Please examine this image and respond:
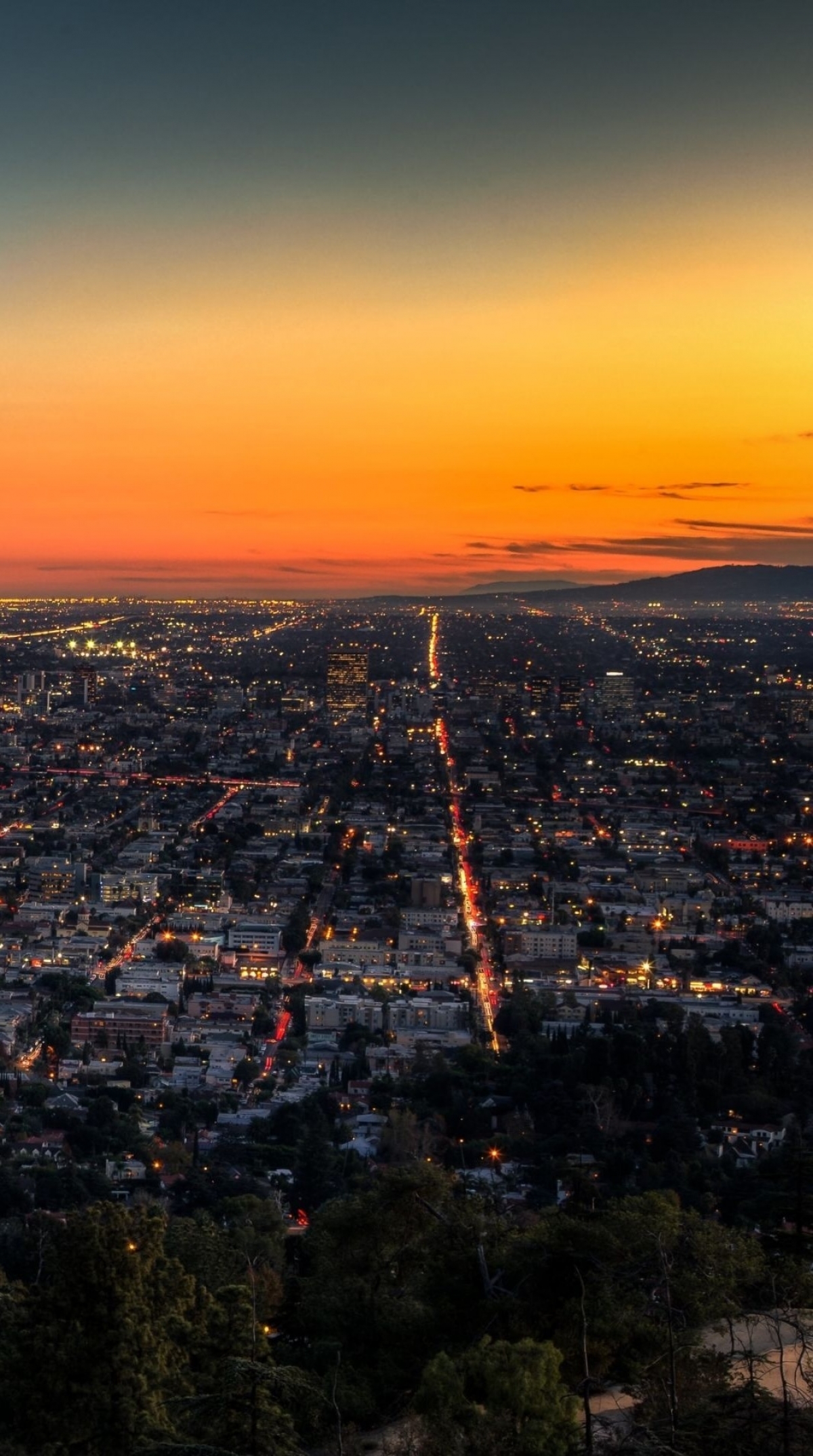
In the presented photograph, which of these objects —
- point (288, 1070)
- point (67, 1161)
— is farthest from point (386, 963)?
point (67, 1161)

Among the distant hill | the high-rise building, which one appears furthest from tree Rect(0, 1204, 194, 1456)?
the distant hill

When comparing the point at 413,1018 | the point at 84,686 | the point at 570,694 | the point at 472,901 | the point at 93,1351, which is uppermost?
the point at 93,1351

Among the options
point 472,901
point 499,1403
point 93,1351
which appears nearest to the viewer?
point 499,1403

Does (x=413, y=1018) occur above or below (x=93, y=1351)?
below

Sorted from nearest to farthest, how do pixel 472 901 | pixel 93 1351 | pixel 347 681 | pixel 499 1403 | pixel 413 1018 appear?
pixel 499 1403, pixel 93 1351, pixel 413 1018, pixel 472 901, pixel 347 681

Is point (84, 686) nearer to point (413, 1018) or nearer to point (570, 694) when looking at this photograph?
point (570, 694)

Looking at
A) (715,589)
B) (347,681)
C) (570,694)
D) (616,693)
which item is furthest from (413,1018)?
(715,589)

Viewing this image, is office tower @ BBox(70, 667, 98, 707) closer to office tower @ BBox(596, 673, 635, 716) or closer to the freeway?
the freeway

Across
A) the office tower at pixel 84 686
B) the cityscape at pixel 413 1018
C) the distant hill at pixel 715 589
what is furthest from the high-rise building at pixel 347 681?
the distant hill at pixel 715 589
